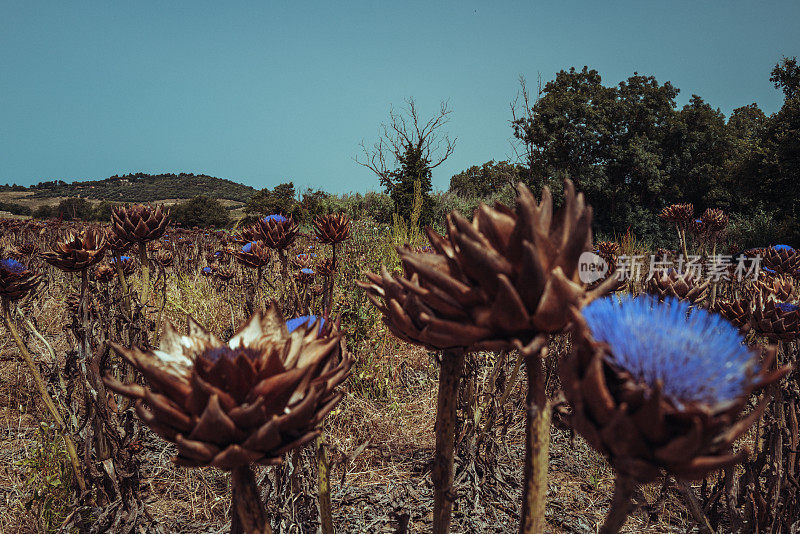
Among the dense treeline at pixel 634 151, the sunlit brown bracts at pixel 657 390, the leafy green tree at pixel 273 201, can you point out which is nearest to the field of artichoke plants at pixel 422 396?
the sunlit brown bracts at pixel 657 390

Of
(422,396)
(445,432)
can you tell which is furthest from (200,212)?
(445,432)

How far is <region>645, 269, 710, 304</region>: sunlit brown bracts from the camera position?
2.43 metres

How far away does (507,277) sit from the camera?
0.74 m

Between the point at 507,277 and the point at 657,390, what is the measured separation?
0.86 feet

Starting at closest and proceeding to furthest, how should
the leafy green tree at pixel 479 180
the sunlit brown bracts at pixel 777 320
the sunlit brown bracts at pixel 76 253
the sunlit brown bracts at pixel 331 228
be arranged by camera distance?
the sunlit brown bracts at pixel 777 320 < the sunlit brown bracts at pixel 76 253 < the sunlit brown bracts at pixel 331 228 < the leafy green tree at pixel 479 180

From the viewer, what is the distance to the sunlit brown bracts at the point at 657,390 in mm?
604

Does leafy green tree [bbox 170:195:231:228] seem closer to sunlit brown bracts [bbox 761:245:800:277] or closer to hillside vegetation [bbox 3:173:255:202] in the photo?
sunlit brown bracts [bbox 761:245:800:277]

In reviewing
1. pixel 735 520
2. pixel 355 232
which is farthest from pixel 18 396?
pixel 735 520

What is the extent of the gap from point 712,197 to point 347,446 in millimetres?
27551

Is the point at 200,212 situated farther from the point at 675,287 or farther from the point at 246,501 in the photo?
the point at 246,501

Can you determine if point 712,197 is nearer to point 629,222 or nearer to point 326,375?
point 629,222

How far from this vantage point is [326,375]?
0.84m

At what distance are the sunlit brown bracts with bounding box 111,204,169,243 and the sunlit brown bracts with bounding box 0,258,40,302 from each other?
0.51 metres

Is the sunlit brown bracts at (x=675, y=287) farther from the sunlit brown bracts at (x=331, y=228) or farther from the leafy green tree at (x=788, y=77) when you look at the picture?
the leafy green tree at (x=788, y=77)
